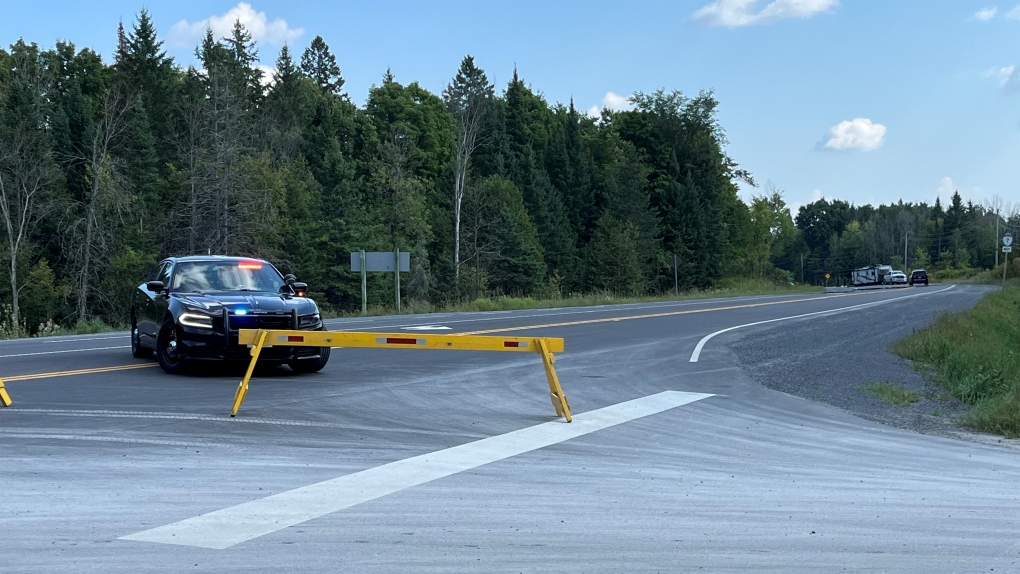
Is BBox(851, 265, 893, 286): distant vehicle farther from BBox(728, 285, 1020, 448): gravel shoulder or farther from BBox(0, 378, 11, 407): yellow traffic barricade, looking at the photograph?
BBox(0, 378, 11, 407): yellow traffic barricade

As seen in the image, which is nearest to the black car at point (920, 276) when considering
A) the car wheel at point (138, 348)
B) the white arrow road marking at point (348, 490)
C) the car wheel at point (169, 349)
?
the car wheel at point (138, 348)

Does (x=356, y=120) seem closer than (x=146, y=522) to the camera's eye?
No

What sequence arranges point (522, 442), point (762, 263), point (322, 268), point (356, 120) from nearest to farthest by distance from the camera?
point (522, 442) < point (322, 268) < point (356, 120) < point (762, 263)

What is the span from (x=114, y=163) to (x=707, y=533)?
49348 mm

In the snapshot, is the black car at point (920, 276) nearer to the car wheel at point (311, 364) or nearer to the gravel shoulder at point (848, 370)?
the gravel shoulder at point (848, 370)

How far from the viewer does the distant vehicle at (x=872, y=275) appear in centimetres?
10725

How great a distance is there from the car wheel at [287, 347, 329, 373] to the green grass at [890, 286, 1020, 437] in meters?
8.01

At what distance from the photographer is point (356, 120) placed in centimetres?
7619

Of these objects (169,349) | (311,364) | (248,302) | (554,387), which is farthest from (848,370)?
(169,349)

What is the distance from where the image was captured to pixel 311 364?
1316 centimetres

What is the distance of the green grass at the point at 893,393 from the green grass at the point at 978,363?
557mm

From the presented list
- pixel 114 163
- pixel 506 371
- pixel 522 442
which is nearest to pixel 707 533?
pixel 522 442

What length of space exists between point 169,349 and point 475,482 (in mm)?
7635

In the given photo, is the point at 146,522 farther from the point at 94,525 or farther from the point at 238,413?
the point at 238,413
